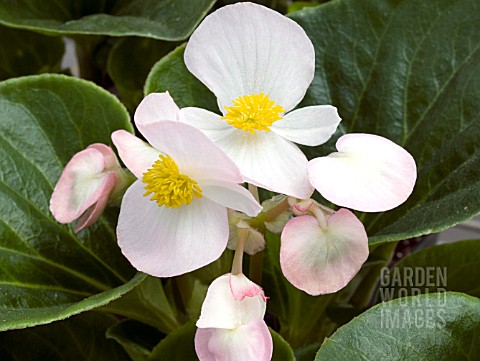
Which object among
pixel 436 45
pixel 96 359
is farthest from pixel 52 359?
pixel 436 45

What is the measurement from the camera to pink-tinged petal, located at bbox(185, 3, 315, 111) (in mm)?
493

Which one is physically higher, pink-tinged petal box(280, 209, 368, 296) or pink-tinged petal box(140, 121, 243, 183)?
pink-tinged petal box(140, 121, 243, 183)

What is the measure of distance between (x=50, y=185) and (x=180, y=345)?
180mm

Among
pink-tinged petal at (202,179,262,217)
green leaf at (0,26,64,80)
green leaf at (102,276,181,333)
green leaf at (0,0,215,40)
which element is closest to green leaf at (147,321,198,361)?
green leaf at (102,276,181,333)

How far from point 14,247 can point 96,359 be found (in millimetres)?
141

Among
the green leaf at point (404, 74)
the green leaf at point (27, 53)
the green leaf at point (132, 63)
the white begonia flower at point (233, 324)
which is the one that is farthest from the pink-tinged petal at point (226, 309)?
the green leaf at point (27, 53)

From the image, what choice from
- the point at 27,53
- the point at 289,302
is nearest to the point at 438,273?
the point at 289,302

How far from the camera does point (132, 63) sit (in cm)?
92

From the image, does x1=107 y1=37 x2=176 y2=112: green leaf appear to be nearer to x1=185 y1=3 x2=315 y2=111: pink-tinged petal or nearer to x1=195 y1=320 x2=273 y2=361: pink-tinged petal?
x1=185 y1=3 x2=315 y2=111: pink-tinged petal

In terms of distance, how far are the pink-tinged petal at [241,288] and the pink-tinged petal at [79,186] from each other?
0.40 ft

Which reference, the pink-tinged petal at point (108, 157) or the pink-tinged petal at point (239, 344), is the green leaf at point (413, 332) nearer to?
the pink-tinged petal at point (239, 344)

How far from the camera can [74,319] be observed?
674 mm

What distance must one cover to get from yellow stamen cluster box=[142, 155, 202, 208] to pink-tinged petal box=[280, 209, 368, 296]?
0.21ft

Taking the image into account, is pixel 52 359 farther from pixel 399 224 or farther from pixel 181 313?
pixel 399 224
